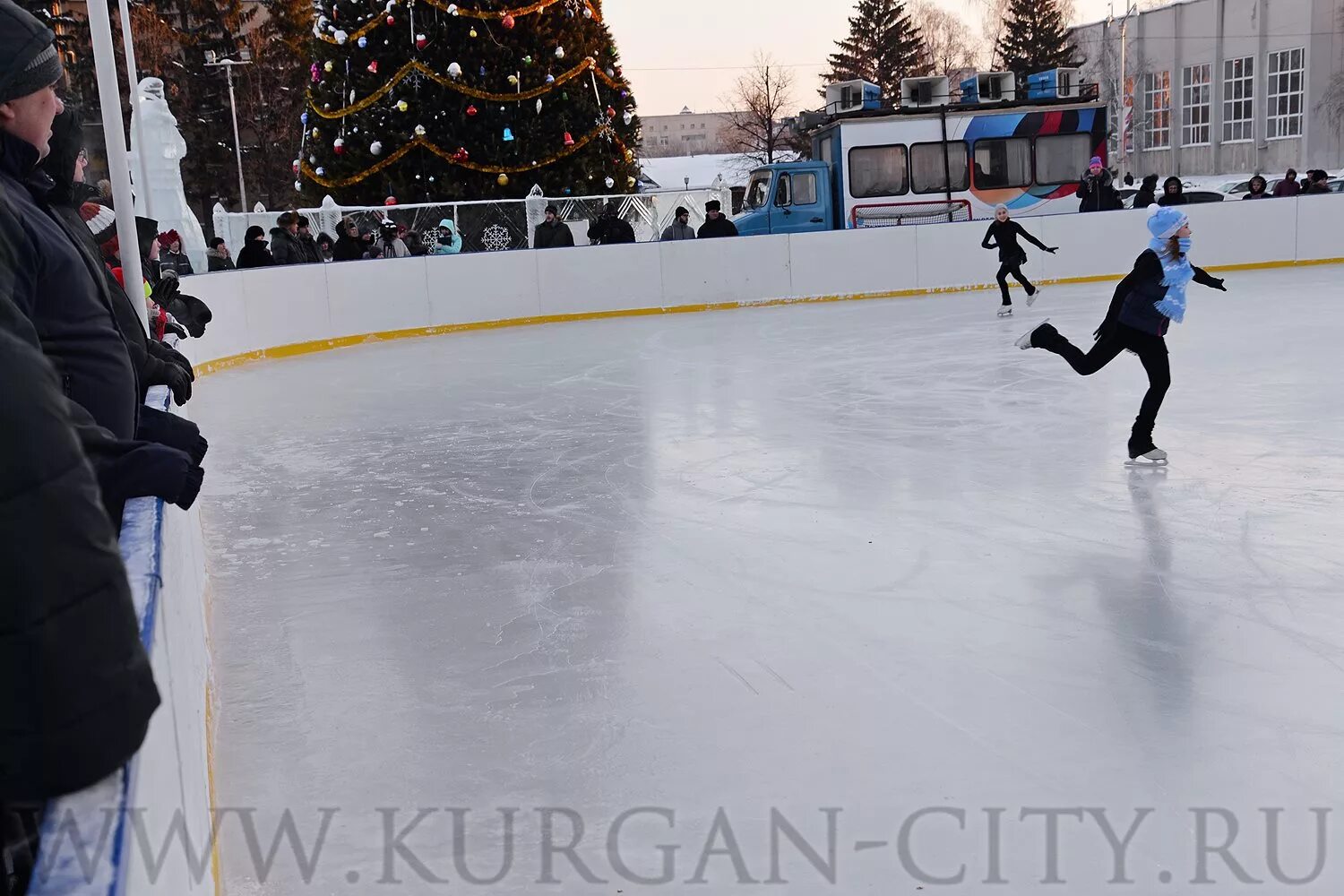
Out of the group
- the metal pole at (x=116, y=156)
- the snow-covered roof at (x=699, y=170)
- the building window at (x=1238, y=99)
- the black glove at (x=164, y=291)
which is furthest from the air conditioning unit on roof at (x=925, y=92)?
the snow-covered roof at (x=699, y=170)

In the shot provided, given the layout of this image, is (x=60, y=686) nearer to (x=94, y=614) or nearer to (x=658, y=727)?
(x=94, y=614)

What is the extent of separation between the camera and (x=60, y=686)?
1.05 meters

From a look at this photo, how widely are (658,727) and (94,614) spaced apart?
1.98m

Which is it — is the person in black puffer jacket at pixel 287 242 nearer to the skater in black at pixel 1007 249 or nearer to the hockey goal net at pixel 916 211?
the skater in black at pixel 1007 249

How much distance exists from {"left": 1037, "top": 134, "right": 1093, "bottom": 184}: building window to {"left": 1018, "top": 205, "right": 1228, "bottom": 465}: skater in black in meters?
15.0

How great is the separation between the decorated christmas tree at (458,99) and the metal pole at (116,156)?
1236 centimetres

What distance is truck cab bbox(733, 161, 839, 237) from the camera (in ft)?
58.3

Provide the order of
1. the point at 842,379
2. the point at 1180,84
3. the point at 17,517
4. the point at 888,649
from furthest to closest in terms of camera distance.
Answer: the point at 1180,84
the point at 842,379
the point at 888,649
the point at 17,517

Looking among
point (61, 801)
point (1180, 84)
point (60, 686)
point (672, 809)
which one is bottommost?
point (672, 809)

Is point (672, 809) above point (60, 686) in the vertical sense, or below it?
below

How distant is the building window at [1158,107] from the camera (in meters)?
42.2

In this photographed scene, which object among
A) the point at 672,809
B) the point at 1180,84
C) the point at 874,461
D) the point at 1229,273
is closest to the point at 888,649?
the point at 672,809

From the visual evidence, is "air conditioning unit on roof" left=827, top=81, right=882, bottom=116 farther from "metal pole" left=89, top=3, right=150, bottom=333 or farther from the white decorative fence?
"metal pole" left=89, top=3, right=150, bottom=333

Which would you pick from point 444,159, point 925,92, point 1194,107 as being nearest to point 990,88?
point 925,92
